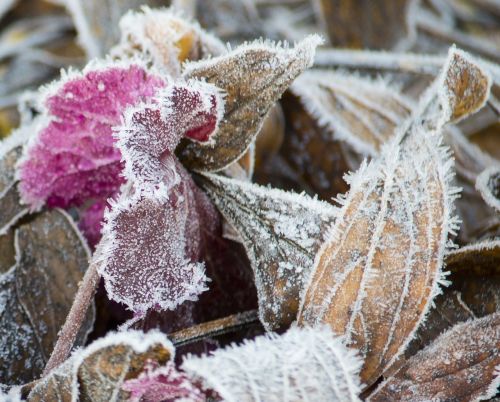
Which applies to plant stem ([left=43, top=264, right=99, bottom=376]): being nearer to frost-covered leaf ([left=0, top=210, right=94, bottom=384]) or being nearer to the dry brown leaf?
frost-covered leaf ([left=0, top=210, right=94, bottom=384])

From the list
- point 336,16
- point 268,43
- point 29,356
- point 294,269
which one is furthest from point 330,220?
point 336,16

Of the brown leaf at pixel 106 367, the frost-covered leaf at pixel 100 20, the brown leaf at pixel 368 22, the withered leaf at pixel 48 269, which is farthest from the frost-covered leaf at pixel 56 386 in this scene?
the brown leaf at pixel 368 22

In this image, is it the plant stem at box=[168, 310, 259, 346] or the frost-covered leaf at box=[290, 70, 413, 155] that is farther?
the frost-covered leaf at box=[290, 70, 413, 155]

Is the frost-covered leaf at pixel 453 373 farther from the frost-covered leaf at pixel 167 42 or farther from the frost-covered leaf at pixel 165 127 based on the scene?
the frost-covered leaf at pixel 167 42

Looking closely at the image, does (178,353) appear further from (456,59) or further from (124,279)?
(456,59)

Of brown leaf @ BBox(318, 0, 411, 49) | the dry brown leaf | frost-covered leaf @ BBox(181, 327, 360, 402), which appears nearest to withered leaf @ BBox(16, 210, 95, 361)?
frost-covered leaf @ BBox(181, 327, 360, 402)

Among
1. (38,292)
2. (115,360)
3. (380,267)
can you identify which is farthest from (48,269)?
(380,267)

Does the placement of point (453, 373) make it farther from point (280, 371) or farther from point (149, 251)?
point (149, 251)
